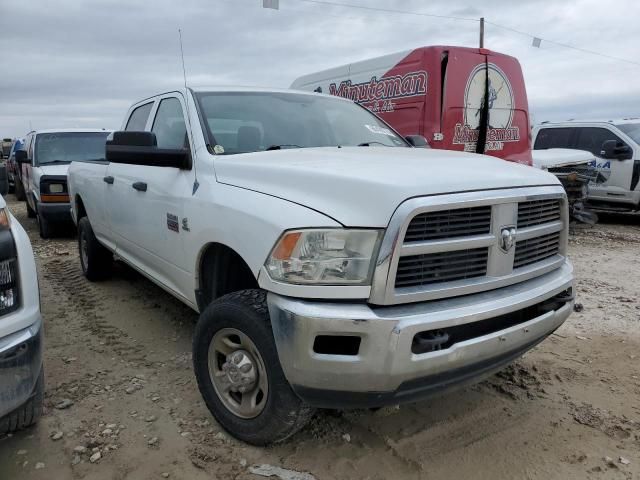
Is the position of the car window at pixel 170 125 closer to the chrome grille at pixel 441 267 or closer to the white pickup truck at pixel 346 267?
the white pickup truck at pixel 346 267

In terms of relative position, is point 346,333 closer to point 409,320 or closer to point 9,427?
point 409,320

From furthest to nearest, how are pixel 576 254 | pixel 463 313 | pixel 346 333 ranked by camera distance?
pixel 576 254 → pixel 463 313 → pixel 346 333

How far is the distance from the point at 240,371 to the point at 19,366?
935 mm

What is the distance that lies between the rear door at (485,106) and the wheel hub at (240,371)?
16.1ft

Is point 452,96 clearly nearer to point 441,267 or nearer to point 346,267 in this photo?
point 441,267

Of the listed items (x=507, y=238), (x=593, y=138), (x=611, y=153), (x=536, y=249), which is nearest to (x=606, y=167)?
(x=611, y=153)

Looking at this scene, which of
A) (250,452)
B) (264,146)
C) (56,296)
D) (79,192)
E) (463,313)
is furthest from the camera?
(79,192)

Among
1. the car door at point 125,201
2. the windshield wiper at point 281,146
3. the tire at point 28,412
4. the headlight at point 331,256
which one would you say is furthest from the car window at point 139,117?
the headlight at point 331,256

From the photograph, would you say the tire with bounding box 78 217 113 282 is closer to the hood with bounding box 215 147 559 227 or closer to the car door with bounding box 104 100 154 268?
the car door with bounding box 104 100 154 268

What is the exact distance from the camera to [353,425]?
2918 mm

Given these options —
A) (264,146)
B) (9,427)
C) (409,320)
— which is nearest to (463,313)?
(409,320)

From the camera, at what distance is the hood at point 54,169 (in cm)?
856

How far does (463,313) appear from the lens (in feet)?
7.52

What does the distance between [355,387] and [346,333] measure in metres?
0.24
